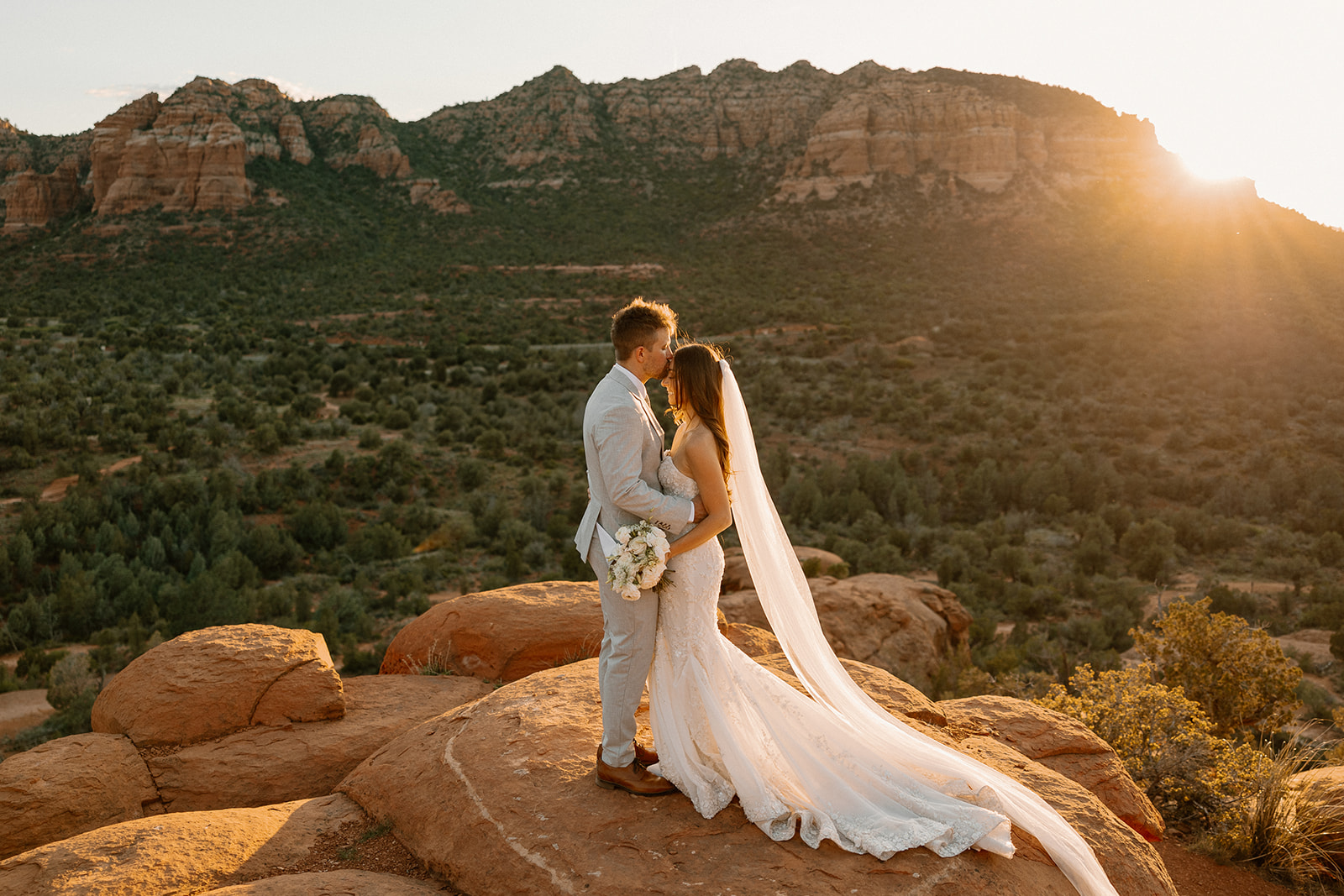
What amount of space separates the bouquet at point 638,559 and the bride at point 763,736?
0.17 metres

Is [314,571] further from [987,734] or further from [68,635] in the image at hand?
[987,734]

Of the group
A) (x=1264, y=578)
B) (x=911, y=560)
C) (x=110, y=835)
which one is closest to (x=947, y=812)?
(x=110, y=835)

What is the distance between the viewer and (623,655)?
3566mm

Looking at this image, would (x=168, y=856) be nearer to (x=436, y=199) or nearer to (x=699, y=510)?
(x=699, y=510)

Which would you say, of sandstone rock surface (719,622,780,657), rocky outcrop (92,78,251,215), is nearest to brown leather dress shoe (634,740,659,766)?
sandstone rock surface (719,622,780,657)

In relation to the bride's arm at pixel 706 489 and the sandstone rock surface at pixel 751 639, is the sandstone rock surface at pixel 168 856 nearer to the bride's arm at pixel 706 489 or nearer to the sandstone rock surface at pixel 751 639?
the bride's arm at pixel 706 489

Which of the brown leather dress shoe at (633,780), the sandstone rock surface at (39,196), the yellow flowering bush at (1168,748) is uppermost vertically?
the sandstone rock surface at (39,196)

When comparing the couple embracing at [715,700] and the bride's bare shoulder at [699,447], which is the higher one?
the bride's bare shoulder at [699,447]

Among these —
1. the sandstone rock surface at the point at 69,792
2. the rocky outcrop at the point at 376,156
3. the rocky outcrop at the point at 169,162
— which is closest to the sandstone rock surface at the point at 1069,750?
the sandstone rock surface at the point at 69,792

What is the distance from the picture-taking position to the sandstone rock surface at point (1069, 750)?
4.86m

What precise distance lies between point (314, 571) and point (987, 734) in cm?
1165

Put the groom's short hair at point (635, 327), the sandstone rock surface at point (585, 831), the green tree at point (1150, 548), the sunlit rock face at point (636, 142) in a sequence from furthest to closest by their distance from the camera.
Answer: the sunlit rock face at point (636, 142) < the green tree at point (1150, 548) < the groom's short hair at point (635, 327) < the sandstone rock surface at point (585, 831)

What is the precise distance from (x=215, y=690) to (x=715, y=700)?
418 cm

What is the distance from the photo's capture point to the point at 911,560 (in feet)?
47.8
